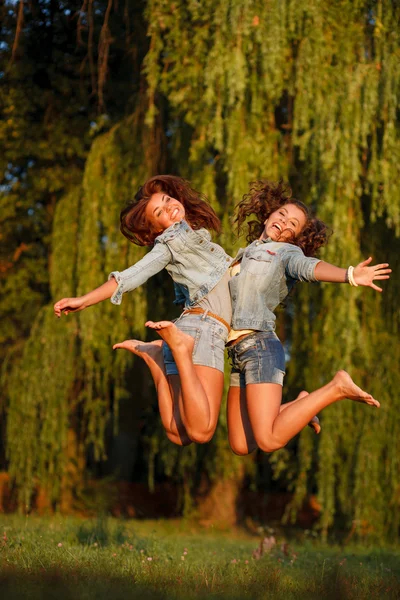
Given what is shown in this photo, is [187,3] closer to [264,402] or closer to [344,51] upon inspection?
[344,51]

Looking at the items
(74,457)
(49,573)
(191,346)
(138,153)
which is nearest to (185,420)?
(191,346)

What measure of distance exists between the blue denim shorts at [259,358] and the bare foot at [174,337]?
429mm

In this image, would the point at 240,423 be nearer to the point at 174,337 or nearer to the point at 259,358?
the point at 259,358

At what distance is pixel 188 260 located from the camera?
475 cm

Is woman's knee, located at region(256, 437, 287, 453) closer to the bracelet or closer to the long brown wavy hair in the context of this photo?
the bracelet

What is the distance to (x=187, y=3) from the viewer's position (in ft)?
29.0

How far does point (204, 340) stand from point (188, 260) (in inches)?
18.1

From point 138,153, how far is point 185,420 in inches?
217

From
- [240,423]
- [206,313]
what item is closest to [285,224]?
[206,313]

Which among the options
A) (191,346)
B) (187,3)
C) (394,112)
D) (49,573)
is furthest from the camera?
(187,3)

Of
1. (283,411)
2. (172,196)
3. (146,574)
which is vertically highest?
(172,196)

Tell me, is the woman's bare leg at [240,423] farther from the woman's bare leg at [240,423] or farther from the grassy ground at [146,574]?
the grassy ground at [146,574]

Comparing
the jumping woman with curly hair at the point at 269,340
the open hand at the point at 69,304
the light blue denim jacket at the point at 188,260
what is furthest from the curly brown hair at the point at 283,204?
the open hand at the point at 69,304

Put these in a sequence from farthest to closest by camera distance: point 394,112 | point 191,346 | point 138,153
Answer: point 138,153
point 394,112
point 191,346
